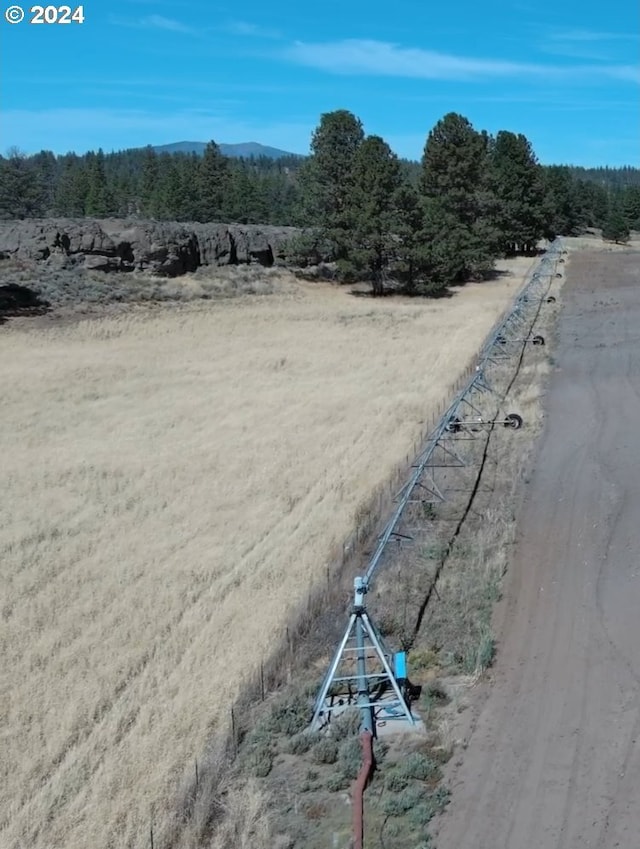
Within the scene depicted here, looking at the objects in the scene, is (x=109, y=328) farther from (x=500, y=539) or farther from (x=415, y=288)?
(x=500, y=539)

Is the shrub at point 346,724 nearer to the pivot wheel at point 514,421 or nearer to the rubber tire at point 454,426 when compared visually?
the rubber tire at point 454,426

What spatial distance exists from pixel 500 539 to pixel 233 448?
9.04 metres

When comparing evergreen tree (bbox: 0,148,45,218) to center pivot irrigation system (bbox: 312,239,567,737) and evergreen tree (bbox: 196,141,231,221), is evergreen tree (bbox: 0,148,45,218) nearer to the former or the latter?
evergreen tree (bbox: 196,141,231,221)

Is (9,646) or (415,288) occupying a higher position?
(415,288)

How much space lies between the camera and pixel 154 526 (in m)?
15.9

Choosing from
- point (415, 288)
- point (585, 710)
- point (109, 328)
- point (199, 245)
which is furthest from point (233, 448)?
point (199, 245)

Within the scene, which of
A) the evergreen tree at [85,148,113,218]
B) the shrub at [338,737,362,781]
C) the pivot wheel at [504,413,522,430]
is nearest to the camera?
the shrub at [338,737,362,781]

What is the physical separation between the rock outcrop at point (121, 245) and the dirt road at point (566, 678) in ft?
117

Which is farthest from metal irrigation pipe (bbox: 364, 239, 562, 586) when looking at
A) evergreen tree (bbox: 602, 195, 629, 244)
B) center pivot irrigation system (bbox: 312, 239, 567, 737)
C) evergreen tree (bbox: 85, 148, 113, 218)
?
evergreen tree (bbox: 85, 148, 113, 218)

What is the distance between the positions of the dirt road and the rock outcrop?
117ft

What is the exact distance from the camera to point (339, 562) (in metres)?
13.7

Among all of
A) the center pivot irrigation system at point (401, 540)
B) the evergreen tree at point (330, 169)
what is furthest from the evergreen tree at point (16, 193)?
the center pivot irrigation system at point (401, 540)

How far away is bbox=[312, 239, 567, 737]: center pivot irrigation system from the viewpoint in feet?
29.7

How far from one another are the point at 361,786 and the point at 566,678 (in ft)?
9.73
